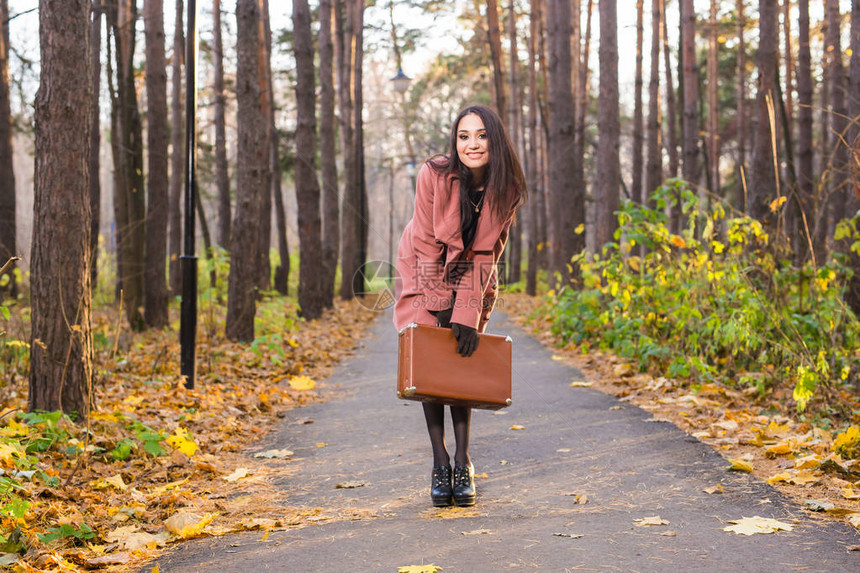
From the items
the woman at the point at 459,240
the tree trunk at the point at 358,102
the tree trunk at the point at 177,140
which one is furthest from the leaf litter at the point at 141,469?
the tree trunk at the point at 358,102

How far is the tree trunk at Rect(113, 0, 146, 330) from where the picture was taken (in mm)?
13531

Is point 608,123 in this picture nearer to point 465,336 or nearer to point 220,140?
point 465,336

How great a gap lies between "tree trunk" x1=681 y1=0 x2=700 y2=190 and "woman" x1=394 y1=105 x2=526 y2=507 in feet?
51.8

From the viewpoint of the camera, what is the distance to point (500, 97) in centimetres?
2238

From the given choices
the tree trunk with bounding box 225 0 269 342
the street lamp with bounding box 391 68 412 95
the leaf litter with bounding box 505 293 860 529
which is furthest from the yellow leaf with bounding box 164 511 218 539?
the street lamp with bounding box 391 68 412 95

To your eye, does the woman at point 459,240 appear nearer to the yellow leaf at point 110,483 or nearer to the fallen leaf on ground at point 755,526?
the fallen leaf on ground at point 755,526

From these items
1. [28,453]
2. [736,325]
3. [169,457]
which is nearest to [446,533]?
[169,457]

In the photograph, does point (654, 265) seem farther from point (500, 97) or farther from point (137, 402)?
point (500, 97)

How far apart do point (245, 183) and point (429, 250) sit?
7909 mm

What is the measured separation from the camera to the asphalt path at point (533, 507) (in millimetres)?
3447

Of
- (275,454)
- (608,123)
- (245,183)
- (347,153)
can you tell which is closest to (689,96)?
(608,123)

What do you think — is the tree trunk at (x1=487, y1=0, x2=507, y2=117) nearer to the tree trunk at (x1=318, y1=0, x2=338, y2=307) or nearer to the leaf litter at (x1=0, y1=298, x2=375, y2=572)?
the tree trunk at (x1=318, y1=0, x2=338, y2=307)

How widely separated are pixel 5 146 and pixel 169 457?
426 inches

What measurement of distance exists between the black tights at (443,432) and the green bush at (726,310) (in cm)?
276
